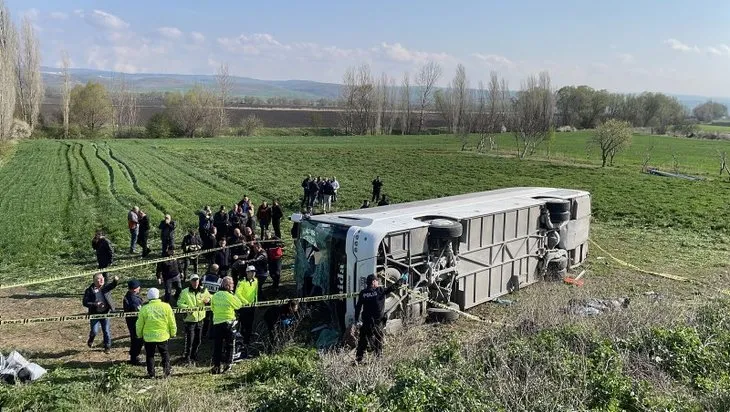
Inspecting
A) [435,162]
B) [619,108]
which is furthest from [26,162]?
[619,108]

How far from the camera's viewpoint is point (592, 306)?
1150cm

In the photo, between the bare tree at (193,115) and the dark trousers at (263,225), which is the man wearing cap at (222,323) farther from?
the bare tree at (193,115)

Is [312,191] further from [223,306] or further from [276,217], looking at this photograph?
[223,306]

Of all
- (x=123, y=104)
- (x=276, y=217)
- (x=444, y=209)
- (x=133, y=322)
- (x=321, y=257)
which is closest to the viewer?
(x=133, y=322)

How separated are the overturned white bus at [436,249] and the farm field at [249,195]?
904mm

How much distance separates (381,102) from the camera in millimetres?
83688

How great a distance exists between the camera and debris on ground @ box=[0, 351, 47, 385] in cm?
860

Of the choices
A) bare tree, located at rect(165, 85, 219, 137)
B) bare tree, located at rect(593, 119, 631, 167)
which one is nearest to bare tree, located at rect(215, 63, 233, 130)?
bare tree, located at rect(165, 85, 219, 137)

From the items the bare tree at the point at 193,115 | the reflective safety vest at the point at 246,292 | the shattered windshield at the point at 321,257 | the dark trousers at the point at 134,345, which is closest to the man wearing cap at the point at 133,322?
the dark trousers at the point at 134,345

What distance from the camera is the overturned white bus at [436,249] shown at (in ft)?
37.0

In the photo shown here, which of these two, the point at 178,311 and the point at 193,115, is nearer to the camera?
the point at 178,311

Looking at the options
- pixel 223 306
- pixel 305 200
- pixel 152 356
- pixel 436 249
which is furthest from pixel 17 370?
pixel 305 200

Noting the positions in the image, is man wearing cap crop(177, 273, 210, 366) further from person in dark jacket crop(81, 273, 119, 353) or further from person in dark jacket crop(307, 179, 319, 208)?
person in dark jacket crop(307, 179, 319, 208)

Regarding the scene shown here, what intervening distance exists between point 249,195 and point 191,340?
1921cm
